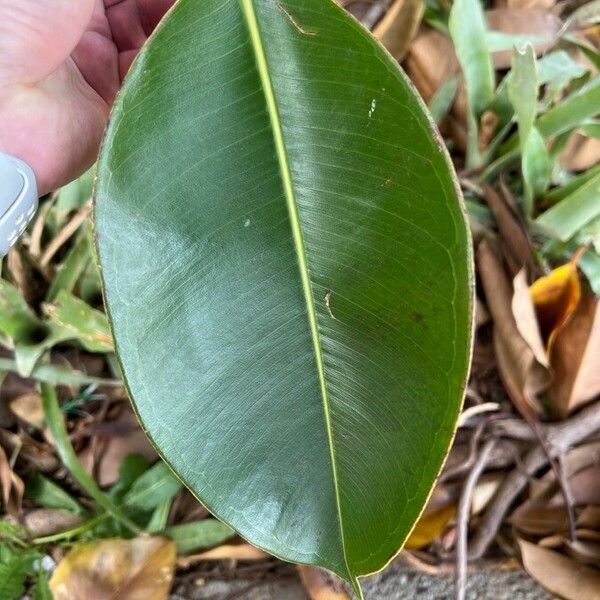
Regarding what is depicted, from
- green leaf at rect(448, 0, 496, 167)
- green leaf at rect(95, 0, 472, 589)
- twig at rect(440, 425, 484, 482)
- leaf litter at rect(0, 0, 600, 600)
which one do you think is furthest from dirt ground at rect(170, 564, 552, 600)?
green leaf at rect(448, 0, 496, 167)

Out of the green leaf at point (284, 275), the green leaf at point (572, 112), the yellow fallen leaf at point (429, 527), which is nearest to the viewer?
the green leaf at point (284, 275)

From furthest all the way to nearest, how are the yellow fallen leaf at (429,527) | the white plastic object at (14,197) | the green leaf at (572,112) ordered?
the yellow fallen leaf at (429,527), the green leaf at (572,112), the white plastic object at (14,197)

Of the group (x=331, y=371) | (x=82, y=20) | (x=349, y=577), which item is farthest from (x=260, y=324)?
(x=82, y=20)

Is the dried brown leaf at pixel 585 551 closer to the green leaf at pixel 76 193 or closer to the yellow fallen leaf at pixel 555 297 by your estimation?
the yellow fallen leaf at pixel 555 297

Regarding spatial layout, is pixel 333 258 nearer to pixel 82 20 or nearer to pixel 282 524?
pixel 282 524

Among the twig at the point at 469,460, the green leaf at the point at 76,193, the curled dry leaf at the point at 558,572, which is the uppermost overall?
the green leaf at the point at 76,193

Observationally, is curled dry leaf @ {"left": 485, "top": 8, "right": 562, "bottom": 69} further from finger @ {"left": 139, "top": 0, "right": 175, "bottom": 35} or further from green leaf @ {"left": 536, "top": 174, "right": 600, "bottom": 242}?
finger @ {"left": 139, "top": 0, "right": 175, "bottom": 35}

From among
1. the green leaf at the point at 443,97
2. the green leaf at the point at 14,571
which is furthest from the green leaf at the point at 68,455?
the green leaf at the point at 443,97
